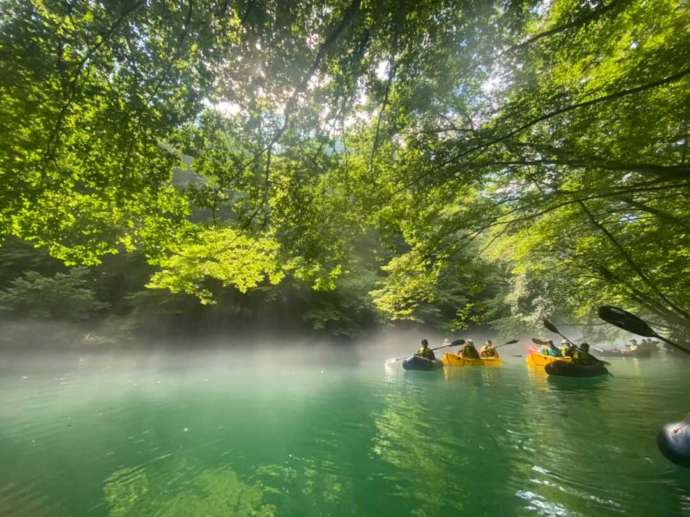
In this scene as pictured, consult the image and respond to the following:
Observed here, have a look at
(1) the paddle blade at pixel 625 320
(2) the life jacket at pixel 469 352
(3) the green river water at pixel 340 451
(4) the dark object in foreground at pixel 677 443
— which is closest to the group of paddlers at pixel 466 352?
(2) the life jacket at pixel 469 352

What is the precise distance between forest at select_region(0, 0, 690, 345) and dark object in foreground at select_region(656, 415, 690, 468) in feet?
5.19

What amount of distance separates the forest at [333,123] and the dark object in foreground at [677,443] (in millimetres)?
1583

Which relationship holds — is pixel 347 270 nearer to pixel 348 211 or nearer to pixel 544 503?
pixel 348 211

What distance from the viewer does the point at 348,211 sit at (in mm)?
6543

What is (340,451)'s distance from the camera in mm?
5395

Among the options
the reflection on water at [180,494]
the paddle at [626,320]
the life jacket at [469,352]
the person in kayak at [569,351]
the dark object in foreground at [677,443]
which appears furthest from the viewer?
Answer: the life jacket at [469,352]

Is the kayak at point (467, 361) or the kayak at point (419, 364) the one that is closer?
the kayak at point (419, 364)

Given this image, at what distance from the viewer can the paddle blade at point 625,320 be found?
458 cm

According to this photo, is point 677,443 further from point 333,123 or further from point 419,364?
point 419,364

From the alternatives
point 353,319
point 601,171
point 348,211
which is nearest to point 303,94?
point 348,211

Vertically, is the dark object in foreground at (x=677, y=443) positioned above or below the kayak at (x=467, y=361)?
below

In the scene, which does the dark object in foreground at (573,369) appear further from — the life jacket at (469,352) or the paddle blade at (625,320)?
the paddle blade at (625,320)

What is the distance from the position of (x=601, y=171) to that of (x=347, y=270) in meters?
5.23

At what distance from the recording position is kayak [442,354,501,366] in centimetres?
1563
